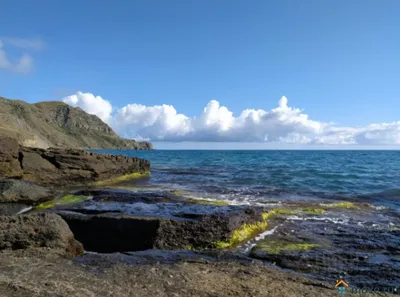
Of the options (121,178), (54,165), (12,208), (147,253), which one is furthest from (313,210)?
(121,178)

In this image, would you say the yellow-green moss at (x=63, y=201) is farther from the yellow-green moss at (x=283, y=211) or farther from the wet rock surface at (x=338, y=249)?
the wet rock surface at (x=338, y=249)

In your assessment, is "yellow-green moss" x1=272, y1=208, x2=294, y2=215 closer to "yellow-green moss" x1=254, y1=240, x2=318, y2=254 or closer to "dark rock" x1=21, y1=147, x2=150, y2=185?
"yellow-green moss" x1=254, y1=240, x2=318, y2=254

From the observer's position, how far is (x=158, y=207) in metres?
15.4

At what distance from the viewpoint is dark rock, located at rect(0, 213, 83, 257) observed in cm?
874

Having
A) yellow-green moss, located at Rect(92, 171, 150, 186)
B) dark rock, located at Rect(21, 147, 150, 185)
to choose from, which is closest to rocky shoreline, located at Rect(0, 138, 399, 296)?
dark rock, located at Rect(21, 147, 150, 185)

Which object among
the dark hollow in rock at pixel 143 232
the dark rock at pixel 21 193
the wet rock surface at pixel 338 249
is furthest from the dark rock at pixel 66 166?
the wet rock surface at pixel 338 249

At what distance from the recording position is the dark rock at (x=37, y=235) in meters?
8.74

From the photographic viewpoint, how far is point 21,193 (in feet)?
61.3

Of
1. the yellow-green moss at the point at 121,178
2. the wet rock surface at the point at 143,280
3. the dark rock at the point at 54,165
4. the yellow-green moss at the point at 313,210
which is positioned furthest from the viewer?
the yellow-green moss at the point at 121,178

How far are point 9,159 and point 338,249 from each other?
23942 millimetres

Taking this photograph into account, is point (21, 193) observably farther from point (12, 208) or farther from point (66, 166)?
point (66, 166)

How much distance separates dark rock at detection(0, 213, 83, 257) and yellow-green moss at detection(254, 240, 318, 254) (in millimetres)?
5667

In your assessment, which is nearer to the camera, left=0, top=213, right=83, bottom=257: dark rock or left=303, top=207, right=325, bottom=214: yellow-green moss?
left=0, top=213, right=83, bottom=257: dark rock

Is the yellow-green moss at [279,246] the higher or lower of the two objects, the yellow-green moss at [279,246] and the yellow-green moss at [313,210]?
the higher
